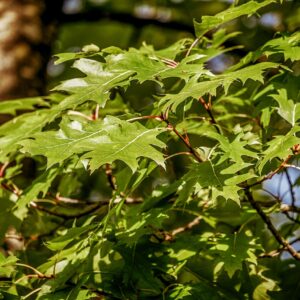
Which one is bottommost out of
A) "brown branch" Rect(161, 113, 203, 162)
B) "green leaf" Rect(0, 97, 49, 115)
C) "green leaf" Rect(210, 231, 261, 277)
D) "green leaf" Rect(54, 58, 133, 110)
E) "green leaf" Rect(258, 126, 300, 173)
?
"green leaf" Rect(210, 231, 261, 277)

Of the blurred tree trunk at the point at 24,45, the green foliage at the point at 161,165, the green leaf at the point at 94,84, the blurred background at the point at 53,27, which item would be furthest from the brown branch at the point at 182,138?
the blurred tree trunk at the point at 24,45

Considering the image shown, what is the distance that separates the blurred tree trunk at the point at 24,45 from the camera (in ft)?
8.89

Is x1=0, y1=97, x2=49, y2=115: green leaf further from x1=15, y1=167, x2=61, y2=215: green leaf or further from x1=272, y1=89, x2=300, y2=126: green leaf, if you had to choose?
x1=272, y1=89, x2=300, y2=126: green leaf

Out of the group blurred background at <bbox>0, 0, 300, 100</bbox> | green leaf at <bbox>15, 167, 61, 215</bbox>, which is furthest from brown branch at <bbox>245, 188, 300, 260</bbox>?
blurred background at <bbox>0, 0, 300, 100</bbox>

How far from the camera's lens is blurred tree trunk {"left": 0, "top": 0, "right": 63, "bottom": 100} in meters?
2.71

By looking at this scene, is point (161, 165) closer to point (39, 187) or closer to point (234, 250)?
point (234, 250)

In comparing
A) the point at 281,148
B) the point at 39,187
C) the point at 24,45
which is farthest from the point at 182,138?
the point at 24,45

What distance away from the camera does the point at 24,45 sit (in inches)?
110

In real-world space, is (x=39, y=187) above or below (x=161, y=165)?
below

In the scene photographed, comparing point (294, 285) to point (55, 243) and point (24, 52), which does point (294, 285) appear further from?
point (24, 52)

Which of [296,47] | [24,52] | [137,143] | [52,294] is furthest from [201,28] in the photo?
[24,52]

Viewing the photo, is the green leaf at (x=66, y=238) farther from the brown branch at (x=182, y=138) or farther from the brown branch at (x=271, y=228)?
the brown branch at (x=271, y=228)

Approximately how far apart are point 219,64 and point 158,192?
267 centimetres

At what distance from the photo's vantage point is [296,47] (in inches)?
59.9
